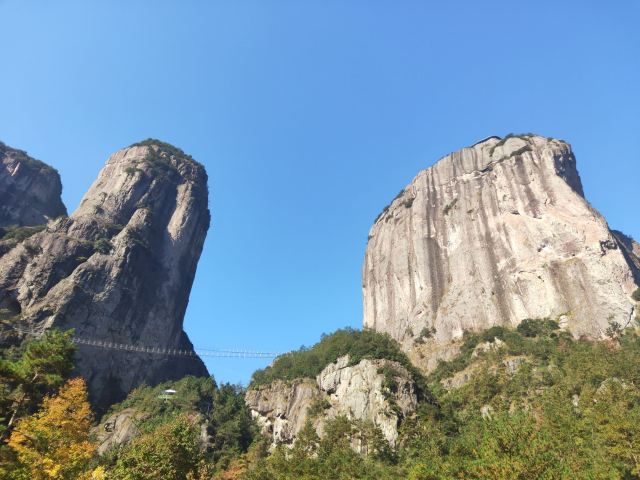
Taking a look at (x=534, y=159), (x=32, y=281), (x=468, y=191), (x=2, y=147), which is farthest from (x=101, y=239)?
(x=534, y=159)


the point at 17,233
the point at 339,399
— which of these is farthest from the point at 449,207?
the point at 17,233

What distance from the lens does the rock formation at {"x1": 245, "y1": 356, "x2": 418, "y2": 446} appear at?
4112cm

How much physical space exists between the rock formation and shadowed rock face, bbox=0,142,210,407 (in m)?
20.4

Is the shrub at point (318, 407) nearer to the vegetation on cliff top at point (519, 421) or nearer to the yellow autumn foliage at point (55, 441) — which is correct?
the vegetation on cliff top at point (519, 421)

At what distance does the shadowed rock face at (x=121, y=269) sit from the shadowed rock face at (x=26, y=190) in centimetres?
1145

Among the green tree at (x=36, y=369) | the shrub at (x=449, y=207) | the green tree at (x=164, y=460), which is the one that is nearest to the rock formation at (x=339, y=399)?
the green tree at (x=164, y=460)

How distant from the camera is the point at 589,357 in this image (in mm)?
45031

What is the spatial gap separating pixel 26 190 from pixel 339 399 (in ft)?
239

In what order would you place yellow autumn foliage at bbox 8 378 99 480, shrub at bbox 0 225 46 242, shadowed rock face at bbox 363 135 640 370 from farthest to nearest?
1. shrub at bbox 0 225 46 242
2. shadowed rock face at bbox 363 135 640 370
3. yellow autumn foliage at bbox 8 378 99 480

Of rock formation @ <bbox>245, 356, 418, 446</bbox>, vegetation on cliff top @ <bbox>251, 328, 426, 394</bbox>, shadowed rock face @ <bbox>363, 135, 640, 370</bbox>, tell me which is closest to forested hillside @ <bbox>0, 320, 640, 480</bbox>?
vegetation on cliff top @ <bbox>251, 328, 426, 394</bbox>

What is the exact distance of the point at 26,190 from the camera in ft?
271

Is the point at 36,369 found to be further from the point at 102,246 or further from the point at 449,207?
the point at 449,207

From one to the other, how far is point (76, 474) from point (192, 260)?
65.7m

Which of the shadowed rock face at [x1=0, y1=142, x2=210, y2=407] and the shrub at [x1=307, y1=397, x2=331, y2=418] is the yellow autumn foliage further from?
the shadowed rock face at [x1=0, y1=142, x2=210, y2=407]
